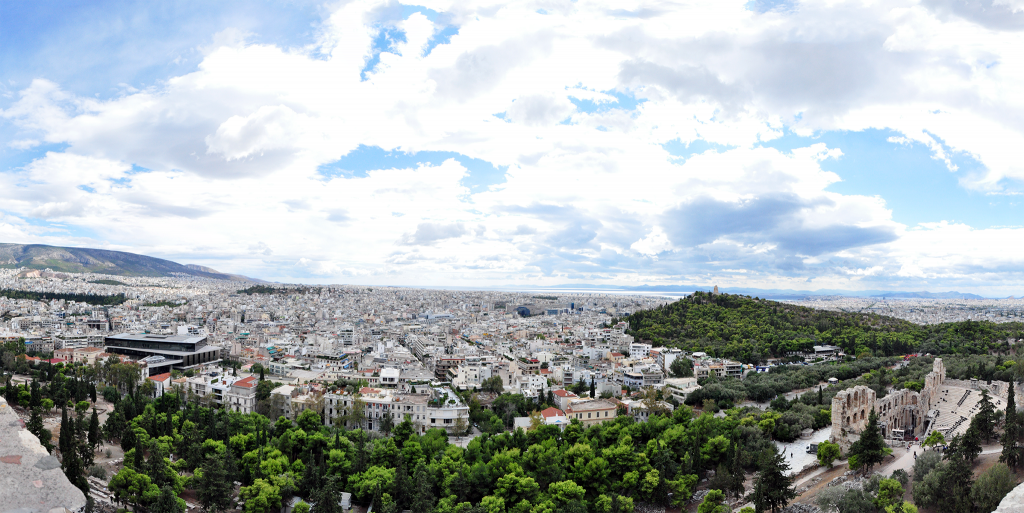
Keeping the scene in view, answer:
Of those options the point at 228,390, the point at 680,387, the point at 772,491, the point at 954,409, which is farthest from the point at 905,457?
the point at 228,390

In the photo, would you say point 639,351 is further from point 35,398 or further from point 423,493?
point 35,398

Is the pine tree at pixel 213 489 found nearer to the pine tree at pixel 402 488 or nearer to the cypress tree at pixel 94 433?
the pine tree at pixel 402 488

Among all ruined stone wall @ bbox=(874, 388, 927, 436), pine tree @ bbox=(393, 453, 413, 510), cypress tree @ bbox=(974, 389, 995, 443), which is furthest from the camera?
ruined stone wall @ bbox=(874, 388, 927, 436)

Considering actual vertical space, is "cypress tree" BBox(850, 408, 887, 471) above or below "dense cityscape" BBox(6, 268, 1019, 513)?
above

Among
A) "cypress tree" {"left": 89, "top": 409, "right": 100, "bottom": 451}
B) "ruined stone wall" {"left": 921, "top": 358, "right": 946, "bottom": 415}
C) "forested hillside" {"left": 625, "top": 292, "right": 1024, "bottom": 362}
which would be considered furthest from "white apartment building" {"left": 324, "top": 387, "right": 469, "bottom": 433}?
"forested hillside" {"left": 625, "top": 292, "right": 1024, "bottom": 362}

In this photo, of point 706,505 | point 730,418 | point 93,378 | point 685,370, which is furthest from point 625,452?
point 93,378

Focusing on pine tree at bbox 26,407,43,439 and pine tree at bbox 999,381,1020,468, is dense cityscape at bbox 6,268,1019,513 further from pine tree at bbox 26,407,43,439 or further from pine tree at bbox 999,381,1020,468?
pine tree at bbox 999,381,1020,468

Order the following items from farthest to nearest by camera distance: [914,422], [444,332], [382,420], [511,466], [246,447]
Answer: [444,332] → [382,420] → [914,422] → [246,447] → [511,466]

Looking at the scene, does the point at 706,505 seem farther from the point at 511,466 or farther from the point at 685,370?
the point at 685,370

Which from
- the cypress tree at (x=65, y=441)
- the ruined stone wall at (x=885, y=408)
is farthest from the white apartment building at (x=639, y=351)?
the cypress tree at (x=65, y=441)
